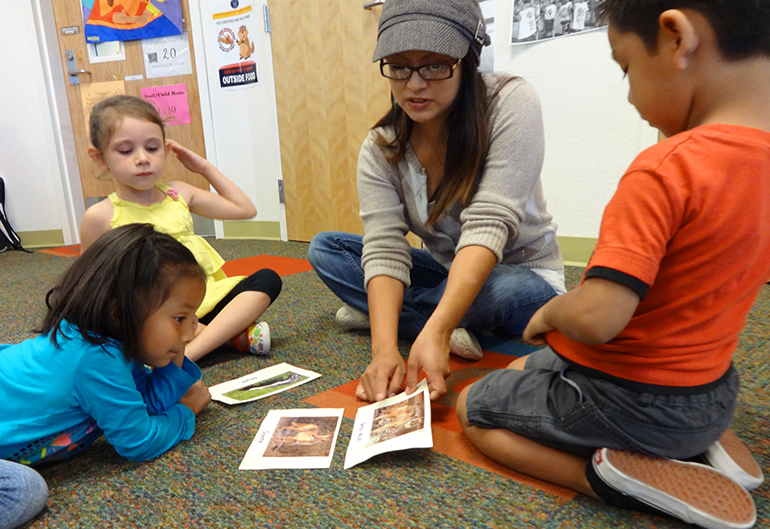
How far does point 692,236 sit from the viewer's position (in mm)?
641

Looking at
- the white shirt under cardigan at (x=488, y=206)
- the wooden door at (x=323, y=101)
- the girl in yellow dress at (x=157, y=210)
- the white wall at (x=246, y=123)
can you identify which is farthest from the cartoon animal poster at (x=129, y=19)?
the white shirt under cardigan at (x=488, y=206)

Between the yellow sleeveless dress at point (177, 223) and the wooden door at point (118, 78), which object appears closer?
the yellow sleeveless dress at point (177, 223)

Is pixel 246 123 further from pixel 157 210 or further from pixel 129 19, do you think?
pixel 157 210

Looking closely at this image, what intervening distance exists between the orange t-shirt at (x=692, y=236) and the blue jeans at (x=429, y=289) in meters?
0.64

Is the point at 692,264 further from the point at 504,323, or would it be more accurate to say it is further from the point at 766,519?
the point at 504,323

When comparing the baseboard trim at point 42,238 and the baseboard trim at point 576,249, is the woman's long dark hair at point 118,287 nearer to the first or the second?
the baseboard trim at point 576,249

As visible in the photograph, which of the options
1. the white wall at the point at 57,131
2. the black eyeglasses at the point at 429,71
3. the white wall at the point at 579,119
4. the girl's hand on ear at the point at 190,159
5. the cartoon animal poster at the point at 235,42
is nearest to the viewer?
the black eyeglasses at the point at 429,71

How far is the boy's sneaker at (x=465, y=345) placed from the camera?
52.6 inches

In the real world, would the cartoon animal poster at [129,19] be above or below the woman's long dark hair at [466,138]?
Result: above

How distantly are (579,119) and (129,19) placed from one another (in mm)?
2902

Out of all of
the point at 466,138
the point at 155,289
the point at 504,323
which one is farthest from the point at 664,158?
the point at 504,323

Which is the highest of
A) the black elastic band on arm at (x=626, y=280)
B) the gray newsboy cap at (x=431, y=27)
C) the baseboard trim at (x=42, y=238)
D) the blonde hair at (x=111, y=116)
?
the gray newsboy cap at (x=431, y=27)

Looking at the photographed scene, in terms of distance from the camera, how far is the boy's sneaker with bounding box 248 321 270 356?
145 centimetres

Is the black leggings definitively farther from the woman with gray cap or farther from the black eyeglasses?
the black eyeglasses
